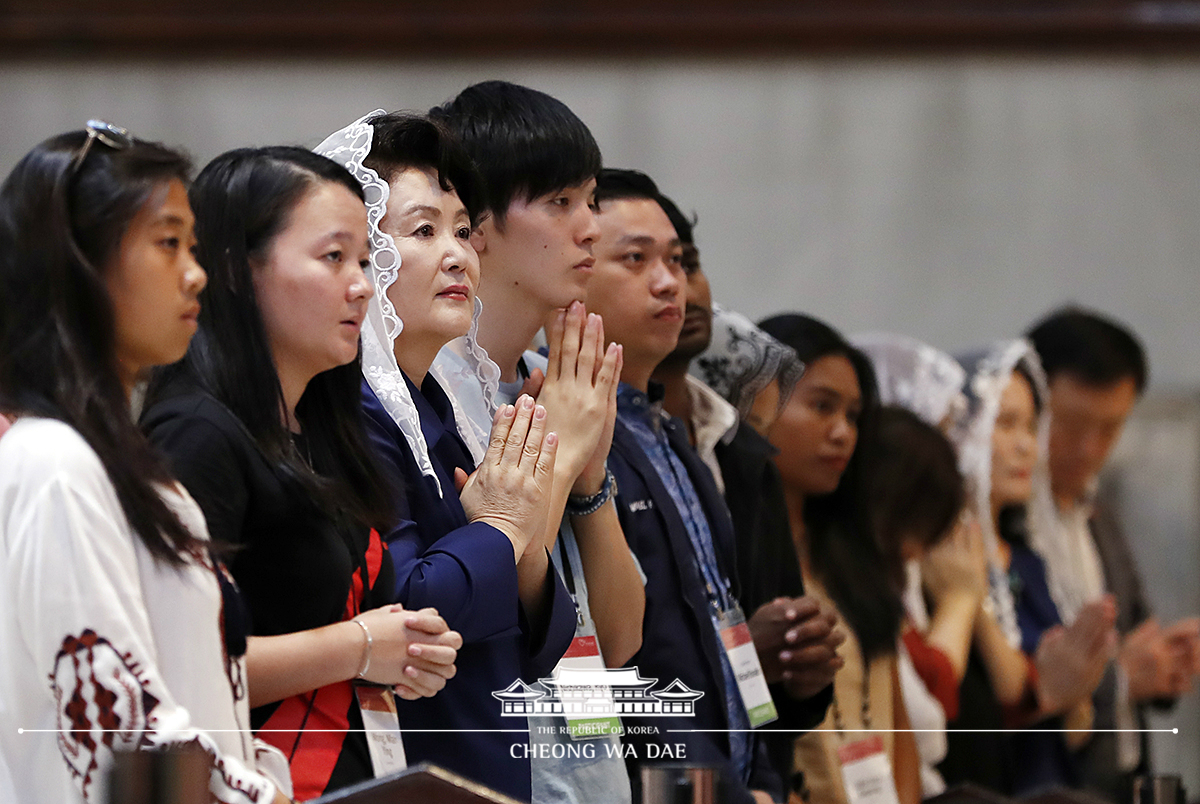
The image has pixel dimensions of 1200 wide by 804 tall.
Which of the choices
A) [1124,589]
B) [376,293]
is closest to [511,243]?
[376,293]

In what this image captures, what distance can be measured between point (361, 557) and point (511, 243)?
0.52m

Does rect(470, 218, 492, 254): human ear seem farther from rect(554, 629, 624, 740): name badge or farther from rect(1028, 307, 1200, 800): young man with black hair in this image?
rect(1028, 307, 1200, 800): young man with black hair

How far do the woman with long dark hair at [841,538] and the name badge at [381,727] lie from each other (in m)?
0.79

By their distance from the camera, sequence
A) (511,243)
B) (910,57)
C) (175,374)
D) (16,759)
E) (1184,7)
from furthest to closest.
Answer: (1184,7)
(910,57)
(511,243)
(175,374)
(16,759)

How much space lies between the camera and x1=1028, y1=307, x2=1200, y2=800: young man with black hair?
3.72 metres

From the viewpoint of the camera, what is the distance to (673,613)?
214 cm

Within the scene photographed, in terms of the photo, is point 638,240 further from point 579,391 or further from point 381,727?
point 381,727

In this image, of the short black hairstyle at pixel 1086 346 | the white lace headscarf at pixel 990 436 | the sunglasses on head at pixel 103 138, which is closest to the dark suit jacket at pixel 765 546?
the sunglasses on head at pixel 103 138

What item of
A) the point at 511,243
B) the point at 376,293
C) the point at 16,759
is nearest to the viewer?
the point at 16,759

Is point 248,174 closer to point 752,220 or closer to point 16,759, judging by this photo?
point 16,759

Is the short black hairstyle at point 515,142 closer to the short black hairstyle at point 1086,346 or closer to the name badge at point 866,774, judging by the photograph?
the name badge at point 866,774

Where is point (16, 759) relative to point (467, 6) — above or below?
below

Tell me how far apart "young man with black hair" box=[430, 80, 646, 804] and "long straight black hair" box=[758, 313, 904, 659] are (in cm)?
49

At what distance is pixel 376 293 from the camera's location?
1.82 metres
